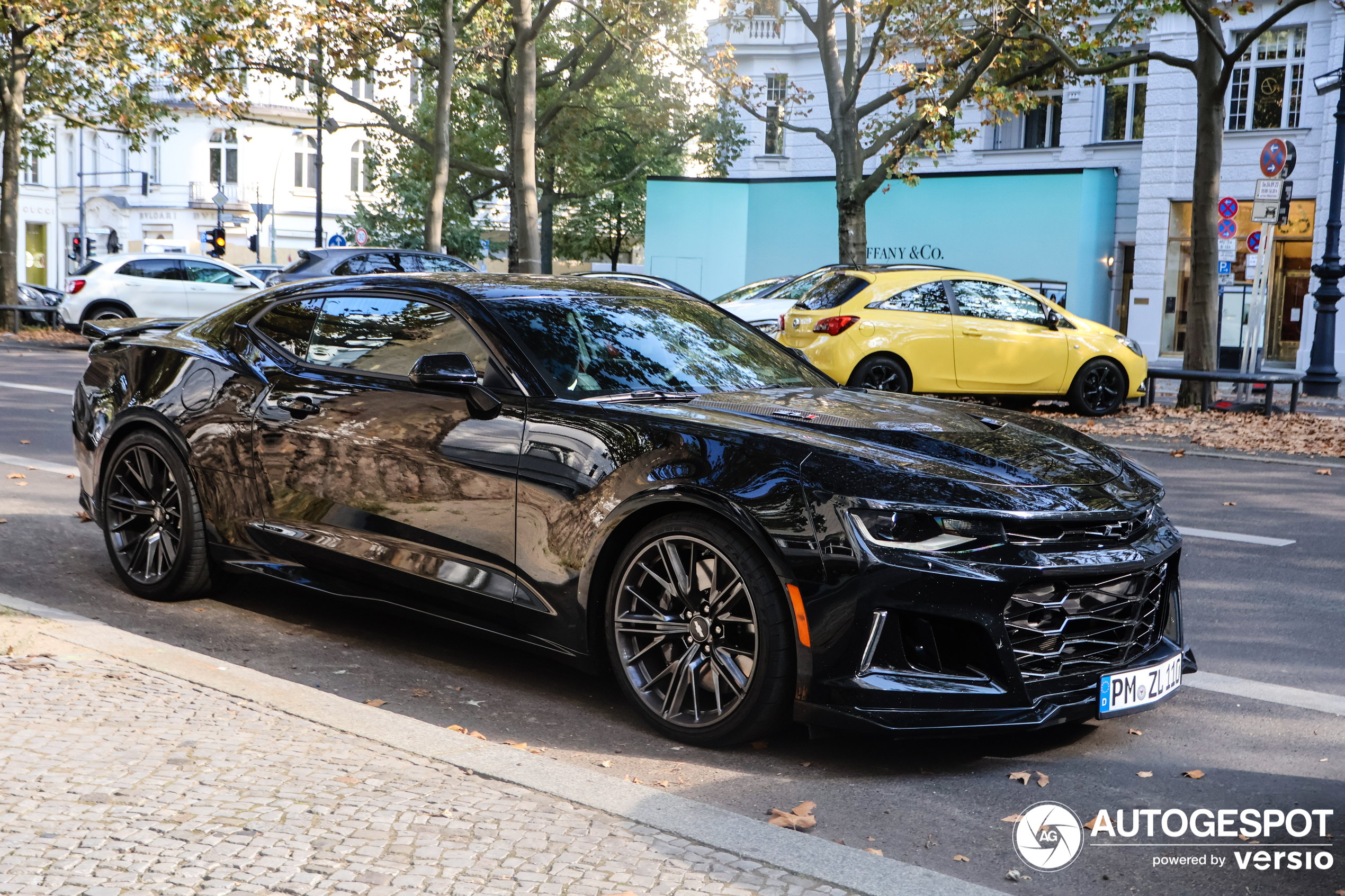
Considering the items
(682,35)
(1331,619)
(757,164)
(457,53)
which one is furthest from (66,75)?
(1331,619)

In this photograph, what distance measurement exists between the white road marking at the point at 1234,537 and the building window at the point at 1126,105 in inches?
984

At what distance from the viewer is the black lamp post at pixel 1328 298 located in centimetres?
2058

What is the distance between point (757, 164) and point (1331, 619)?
35.2 m

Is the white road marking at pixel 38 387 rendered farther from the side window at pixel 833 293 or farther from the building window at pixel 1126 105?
the building window at pixel 1126 105

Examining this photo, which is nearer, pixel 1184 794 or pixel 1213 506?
pixel 1184 794

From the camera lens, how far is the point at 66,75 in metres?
31.1

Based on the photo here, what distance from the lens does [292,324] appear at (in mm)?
5824

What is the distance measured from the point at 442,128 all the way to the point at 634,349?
22.2 m

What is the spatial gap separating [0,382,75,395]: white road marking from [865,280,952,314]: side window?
30.2 ft

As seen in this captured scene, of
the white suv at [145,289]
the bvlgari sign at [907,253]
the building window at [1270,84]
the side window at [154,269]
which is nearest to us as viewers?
the white suv at [145,289]

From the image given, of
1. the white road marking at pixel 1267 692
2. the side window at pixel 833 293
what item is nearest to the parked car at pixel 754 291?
the side window at pixel 833 293

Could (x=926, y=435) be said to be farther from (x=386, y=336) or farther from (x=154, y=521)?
(x=154, y=521)

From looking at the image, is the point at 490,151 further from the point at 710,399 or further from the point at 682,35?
the point at 710,399

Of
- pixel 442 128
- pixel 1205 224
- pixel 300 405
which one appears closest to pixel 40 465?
pixel 300 405
